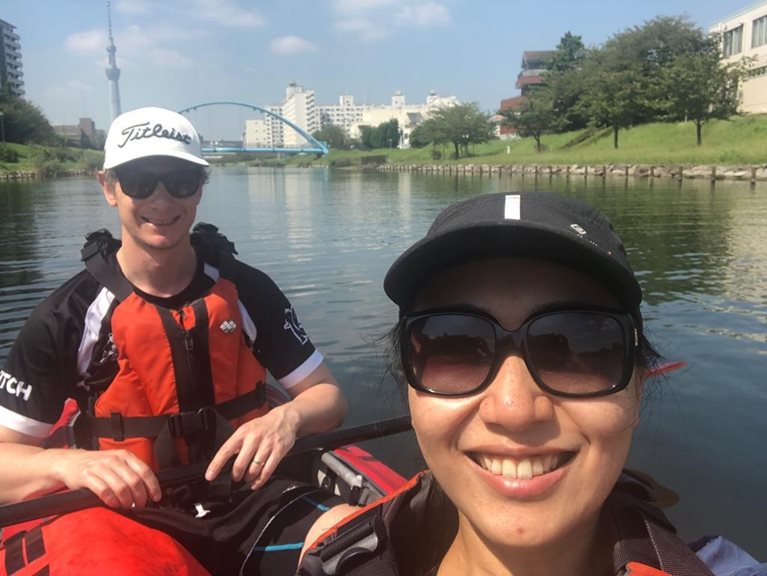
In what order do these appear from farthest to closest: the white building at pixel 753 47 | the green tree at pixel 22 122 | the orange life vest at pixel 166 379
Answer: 1. the green tree at pixel 22 122
2. the white building at pixel 753 47
3. the orange life vest at pixel 166 379

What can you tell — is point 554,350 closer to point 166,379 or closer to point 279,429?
point 279,429

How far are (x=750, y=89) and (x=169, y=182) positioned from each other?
5865cm

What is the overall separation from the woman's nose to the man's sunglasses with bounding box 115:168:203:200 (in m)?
2.15

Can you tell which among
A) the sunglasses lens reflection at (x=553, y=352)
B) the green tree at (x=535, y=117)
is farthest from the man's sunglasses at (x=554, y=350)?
the green tree at (x=535, y=117)

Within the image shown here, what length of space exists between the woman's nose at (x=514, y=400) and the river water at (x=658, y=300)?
824mm

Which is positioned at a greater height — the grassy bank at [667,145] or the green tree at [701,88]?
the green tree at [701,88]

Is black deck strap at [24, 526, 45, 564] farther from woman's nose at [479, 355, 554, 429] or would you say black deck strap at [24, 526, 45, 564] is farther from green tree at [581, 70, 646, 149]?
green tree at [581, 70, 646, 149]

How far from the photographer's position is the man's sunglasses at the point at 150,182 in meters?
2.85

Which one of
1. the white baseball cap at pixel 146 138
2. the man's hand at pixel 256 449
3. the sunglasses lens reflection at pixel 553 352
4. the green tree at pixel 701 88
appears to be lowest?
the man's hand at pixel 256 449

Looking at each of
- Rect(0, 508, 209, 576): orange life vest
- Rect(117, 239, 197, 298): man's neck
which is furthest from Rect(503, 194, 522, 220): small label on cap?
Rect(117, 239, 197, 298): man's neck

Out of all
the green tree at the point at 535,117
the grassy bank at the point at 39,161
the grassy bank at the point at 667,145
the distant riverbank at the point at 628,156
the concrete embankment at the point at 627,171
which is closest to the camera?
the concrete embankment at the point at 627,171

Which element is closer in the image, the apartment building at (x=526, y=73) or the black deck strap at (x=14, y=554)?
the black deck strap at (x=14, y=554)

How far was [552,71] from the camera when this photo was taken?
7381 cm

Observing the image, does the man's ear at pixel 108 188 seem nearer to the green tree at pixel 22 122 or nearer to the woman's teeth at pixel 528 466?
the woman's teeth at pixel 528 466
